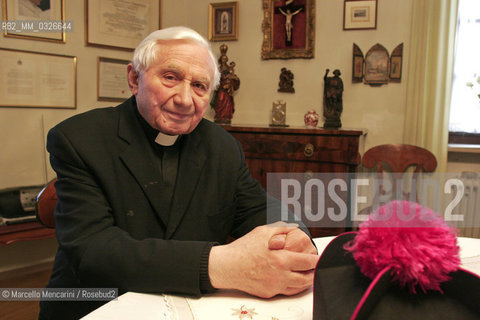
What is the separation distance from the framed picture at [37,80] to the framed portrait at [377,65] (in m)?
2.57

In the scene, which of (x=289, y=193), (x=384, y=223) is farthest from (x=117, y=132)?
(x=289, y=193)

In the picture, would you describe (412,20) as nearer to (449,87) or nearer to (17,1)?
(449,87)

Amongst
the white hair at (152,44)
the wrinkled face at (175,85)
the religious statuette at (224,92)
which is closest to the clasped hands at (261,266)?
the wrinkled face at (175,85)

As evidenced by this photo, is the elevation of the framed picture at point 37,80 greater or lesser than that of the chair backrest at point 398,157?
greater

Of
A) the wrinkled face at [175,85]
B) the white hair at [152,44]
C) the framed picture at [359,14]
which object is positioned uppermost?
the framed picture at [359,14]

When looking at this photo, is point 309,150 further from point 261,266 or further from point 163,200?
point 261,266

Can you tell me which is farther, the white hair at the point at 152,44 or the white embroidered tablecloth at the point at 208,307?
the white hair at the point at 152,44

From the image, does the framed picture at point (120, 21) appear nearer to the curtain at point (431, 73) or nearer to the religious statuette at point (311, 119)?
the religious statuette at point (311, 119)

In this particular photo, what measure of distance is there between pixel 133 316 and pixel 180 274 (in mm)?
143

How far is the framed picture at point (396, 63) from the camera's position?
329 cm

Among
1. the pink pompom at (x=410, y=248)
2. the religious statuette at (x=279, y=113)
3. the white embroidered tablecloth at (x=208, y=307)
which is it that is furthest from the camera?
the religious statuette at (x=279, y=113)

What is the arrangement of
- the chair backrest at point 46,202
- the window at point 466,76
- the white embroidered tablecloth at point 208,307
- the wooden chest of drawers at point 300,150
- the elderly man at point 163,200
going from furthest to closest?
1. the window at point 466,76
2. the wooden chest of drawers at point 300,150
3. the chair backrest at point 46,202
4. the elderly man at point 163,200
5. the white embroidered tablecloth at point 208,307

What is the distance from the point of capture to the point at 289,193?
326cm

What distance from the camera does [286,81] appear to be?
12.1ft
